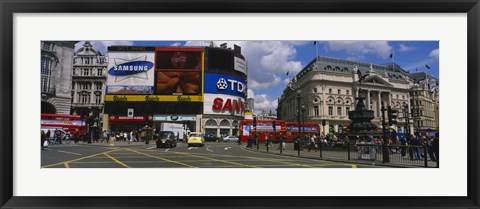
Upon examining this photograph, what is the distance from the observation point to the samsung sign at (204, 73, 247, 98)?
37562mm

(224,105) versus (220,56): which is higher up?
(220,56)

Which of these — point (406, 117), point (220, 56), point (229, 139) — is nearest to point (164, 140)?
point (220, 56)

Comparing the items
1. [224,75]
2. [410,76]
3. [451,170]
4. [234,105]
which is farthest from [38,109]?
[234,105]

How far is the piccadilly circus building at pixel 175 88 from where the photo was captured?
1178 cm

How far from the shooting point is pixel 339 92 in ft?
58.4

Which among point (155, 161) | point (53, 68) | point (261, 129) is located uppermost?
point (53, 68)

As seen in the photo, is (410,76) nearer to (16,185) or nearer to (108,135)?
(16,185)

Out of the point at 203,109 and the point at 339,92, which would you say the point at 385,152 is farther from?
the point at 203,109

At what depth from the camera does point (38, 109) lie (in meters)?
6.44

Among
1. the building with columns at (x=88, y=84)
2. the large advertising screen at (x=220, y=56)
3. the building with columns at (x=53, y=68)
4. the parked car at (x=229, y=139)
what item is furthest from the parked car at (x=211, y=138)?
the building with columns at (x=53, y=68)

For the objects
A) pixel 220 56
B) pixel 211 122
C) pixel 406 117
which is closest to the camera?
pixel 406 117

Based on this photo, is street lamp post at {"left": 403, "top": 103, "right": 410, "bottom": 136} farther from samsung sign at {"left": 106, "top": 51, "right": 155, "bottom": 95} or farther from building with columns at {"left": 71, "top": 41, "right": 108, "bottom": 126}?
building with columns at {"left": 71, "top": 41, "right": 108, "bottom": 126}

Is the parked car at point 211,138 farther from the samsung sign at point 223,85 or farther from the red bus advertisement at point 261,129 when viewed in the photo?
the red bus advertisement at point 261,129
